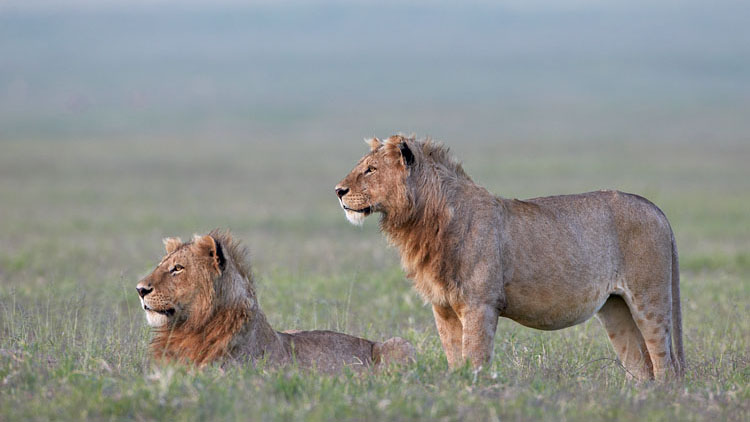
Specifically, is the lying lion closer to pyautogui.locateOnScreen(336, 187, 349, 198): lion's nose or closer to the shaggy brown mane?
the shaggy brown mane

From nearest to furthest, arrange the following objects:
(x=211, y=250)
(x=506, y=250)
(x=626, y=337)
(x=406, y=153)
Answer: (x=211, y=250)
(x=506, y=250)
(x=406, y=153)
(x=626, y=337)

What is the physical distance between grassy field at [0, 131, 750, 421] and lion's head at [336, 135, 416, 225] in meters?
1.26

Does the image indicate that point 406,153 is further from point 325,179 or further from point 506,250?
point 325,179

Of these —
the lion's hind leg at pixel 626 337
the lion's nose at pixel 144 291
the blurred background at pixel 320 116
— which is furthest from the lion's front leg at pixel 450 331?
the blurred background at pixel 320 116

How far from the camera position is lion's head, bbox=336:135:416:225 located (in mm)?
8086

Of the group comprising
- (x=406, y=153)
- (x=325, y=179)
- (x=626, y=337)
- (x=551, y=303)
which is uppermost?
(x=406, y=153)

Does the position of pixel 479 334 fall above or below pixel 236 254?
below

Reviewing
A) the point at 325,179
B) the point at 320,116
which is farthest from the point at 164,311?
the point at 320,116

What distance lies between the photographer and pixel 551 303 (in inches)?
321

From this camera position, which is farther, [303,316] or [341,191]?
[303,316]

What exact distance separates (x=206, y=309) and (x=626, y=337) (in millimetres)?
3627

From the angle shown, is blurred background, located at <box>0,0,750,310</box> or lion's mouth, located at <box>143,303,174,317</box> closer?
lion's mouth, located at <box>143,303,174,317</box>

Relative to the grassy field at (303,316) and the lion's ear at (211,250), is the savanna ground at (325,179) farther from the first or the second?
the lion's ear at (211,250)

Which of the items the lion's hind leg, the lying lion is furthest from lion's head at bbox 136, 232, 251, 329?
the lion's hind leg
